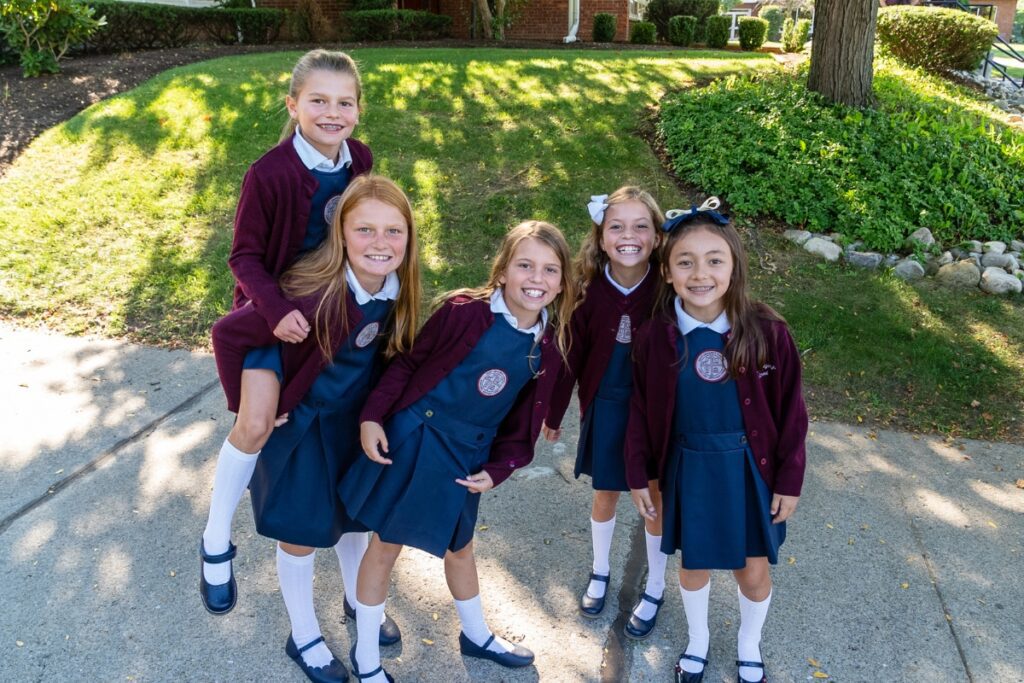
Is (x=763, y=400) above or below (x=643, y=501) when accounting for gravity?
above

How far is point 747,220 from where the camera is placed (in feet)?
20.7

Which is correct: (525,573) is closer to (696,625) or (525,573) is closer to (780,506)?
(696,625)

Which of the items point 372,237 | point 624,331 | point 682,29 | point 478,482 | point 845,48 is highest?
point 682,29

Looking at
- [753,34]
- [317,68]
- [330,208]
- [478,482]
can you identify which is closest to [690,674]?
[478,482]

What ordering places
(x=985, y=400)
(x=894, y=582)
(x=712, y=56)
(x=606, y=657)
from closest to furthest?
(x=606, y=657) → (x=894, y=582) → (x=985, y=400) → (x=712, y=56)

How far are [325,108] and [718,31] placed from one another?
18.1 m

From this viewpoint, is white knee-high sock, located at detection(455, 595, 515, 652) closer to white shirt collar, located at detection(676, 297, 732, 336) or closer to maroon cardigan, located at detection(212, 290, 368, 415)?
maroon cardigan, located at detection(212, 290, 368, 415)

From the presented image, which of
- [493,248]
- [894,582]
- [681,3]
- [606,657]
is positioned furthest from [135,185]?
[681,3]

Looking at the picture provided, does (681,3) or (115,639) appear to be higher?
(681,3)

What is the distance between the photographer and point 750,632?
250cm

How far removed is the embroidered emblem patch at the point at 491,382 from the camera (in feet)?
7.83

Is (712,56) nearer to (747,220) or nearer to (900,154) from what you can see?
(900,154)

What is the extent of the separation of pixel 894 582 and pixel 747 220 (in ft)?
12.6

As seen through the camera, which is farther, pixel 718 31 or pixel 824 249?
pixel 718 31
